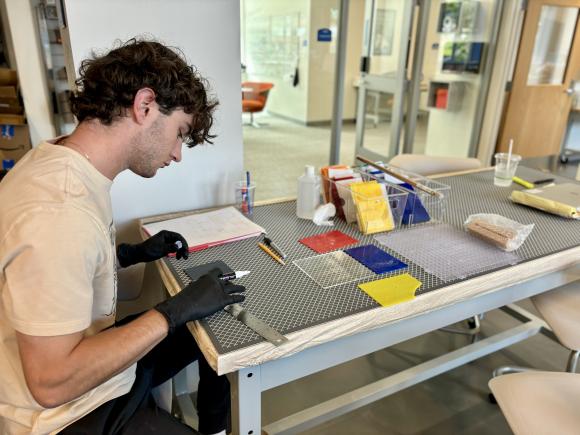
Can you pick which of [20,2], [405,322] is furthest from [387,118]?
[405,322]

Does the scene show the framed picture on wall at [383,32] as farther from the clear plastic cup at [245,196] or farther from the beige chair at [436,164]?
the clear plastic cup at [245,196]

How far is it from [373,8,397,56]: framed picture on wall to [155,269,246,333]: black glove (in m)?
3.77

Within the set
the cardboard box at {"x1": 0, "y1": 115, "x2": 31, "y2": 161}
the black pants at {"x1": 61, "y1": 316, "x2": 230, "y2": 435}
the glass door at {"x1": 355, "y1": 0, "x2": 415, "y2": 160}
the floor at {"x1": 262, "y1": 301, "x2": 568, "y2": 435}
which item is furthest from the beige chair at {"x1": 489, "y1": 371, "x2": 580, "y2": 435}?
the glass door at {"x1": 355, "y1": 0, "x2": 415, "y2": 160}

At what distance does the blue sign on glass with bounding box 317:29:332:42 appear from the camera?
555 cm

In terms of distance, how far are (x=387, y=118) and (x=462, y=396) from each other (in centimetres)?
306

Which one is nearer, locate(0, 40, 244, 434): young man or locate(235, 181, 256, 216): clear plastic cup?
locate(0, 40, 244, 434): young man

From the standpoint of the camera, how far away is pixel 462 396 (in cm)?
183

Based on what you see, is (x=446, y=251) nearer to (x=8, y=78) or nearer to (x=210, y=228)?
(x=210, y=228)

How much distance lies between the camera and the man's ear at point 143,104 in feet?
2.97

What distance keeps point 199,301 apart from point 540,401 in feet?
3.02

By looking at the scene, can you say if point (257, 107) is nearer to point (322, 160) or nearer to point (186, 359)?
point (322, 160)

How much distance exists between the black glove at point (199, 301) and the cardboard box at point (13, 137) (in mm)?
2252

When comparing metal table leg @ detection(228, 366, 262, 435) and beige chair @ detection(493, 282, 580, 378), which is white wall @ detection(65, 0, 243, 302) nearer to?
metal table leg @ detection(228, 366, 262, 435)

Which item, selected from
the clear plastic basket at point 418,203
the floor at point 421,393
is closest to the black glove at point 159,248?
the clear plastic basket at point 418,203
